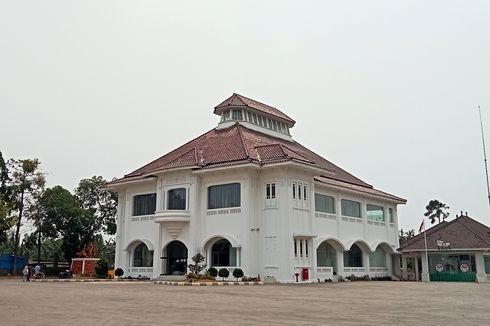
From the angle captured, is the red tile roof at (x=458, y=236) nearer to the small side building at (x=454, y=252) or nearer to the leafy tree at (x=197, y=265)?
the small side building at (x=454, y=252)

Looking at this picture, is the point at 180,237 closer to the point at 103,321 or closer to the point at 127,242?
the point at 127,242

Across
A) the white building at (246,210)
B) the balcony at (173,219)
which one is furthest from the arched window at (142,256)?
the balcony at (173,219)

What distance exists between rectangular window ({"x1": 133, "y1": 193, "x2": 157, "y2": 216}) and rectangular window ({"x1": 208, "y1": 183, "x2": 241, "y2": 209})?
5241 millimetres

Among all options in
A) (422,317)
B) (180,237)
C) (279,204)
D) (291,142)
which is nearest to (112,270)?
(180,237)

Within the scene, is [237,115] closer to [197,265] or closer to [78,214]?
[197,265]

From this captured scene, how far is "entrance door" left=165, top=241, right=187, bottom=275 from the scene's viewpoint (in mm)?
34406

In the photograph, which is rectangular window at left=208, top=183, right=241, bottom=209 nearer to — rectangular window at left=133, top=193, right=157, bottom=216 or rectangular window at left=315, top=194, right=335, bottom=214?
rectangular window at left=133, top=193, right=157, bottom=216

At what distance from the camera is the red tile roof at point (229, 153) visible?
31.7 m

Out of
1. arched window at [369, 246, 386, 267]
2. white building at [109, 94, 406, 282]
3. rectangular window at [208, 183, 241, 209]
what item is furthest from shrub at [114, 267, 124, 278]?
arched window at [369, 246, 386, 267]

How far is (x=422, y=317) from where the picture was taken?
1115 centimetres

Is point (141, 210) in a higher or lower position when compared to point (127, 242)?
higher

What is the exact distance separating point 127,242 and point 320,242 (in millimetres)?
13956

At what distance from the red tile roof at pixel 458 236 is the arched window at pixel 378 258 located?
1933 mm

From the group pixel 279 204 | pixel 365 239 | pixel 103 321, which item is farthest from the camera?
pixel 365 239
